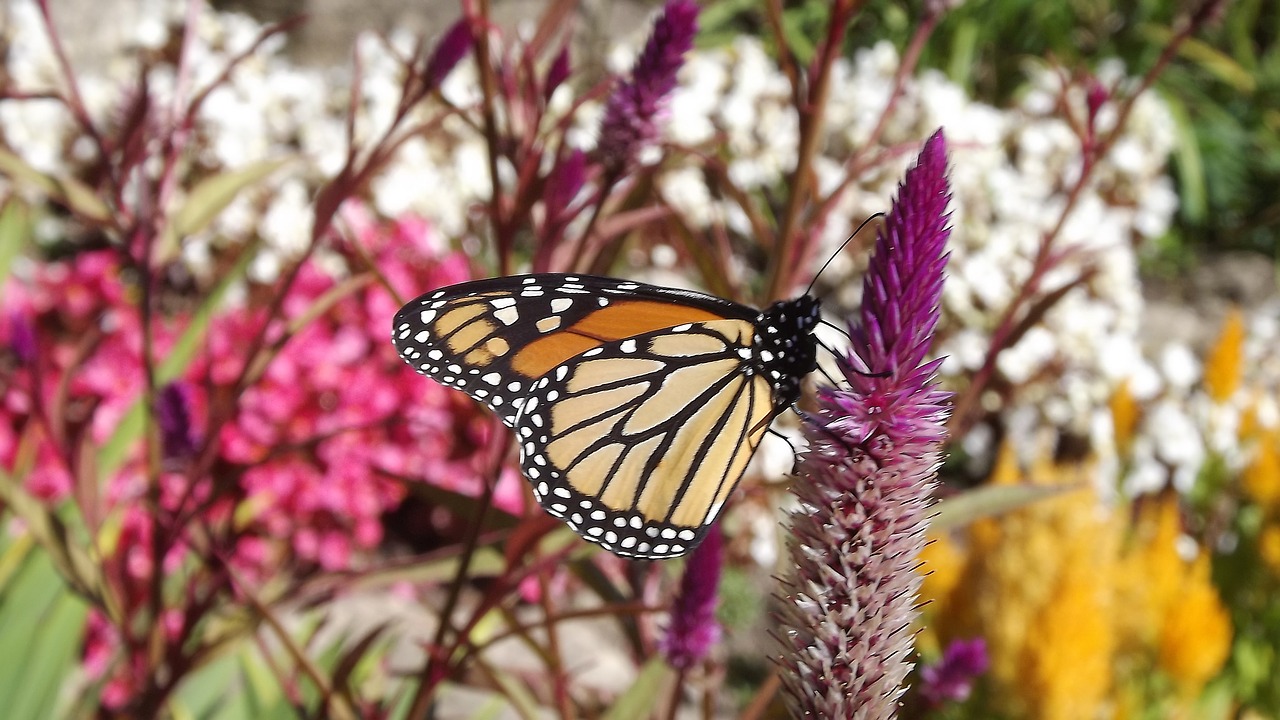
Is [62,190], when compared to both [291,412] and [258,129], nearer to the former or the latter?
[291,412]

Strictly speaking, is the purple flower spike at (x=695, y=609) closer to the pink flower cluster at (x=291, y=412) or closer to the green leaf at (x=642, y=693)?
the green leaf at (x=642, y=693)

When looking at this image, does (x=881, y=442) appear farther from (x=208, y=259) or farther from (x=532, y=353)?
(x=208, y=259)

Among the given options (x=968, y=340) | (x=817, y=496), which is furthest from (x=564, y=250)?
(x=968, y=340)

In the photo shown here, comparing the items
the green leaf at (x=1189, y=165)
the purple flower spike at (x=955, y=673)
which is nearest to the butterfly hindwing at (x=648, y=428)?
the purple flower spike at (x=955, y=673)

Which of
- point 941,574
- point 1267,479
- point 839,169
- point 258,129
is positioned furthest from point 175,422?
point 839,169

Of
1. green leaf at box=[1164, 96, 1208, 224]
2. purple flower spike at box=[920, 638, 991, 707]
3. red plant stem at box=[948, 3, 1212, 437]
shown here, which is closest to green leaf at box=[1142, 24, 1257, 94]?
green leaf at box=[1164, 96, 1208, 224]
